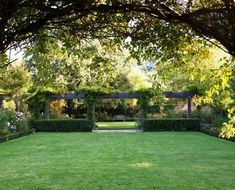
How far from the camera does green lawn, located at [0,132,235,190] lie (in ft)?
20.5

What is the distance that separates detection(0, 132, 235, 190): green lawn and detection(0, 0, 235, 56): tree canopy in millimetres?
3686

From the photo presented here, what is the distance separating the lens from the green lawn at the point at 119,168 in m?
6.24

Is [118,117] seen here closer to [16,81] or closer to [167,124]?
[167,124]

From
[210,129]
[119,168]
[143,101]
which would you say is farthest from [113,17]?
[143,101]

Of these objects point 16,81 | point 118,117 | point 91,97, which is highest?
point 16,81

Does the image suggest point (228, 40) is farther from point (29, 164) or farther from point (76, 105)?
point (76, 105)

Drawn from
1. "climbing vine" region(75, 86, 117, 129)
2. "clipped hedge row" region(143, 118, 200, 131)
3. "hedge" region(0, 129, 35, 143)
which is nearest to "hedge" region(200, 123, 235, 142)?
"clipped hedge row" region(143, 118, 200, 131)

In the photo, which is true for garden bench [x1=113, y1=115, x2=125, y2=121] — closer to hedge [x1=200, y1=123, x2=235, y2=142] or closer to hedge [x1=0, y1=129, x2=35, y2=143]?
hedge [x1=200, y1=123, x2=235, y2=142]

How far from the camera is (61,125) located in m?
19.9

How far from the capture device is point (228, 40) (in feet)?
8.11

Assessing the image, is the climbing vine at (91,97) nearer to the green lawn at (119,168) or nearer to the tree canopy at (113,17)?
the green lawn at (119,168)

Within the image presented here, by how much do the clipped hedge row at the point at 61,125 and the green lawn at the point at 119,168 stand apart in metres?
8.06

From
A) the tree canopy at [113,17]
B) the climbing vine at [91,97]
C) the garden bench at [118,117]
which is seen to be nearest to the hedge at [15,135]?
the climbing vine at [91,97]

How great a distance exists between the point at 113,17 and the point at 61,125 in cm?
1747
